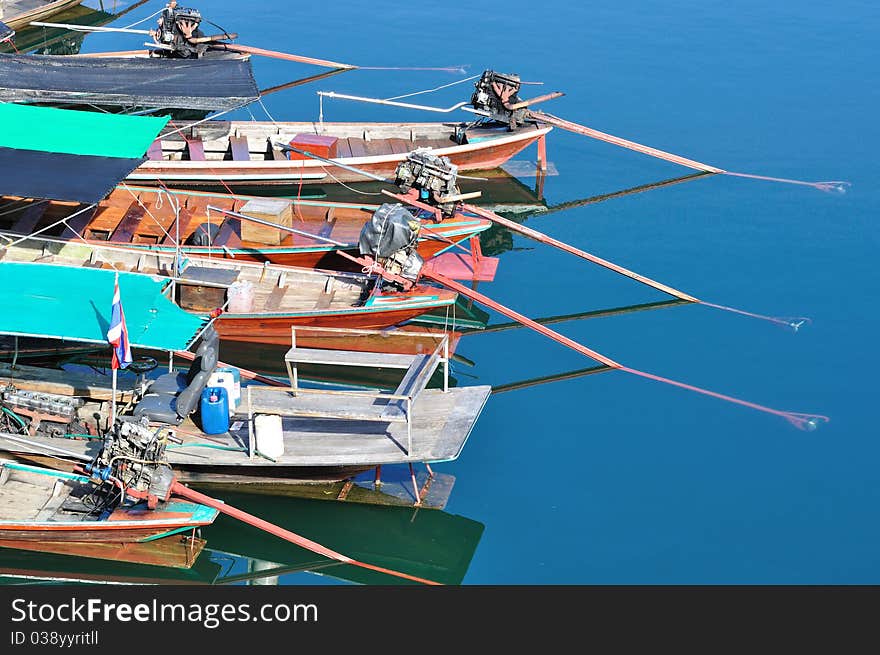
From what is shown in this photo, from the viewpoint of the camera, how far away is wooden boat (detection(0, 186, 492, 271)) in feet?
93.6

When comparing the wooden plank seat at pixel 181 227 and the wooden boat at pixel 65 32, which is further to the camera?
the wooden boat at pixel 65 32

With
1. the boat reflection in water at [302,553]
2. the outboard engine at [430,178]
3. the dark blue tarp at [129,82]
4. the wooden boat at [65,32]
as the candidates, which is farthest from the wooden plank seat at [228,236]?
the wooden boat at [65,32]

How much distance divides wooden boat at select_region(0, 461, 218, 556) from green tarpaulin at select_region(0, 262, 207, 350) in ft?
8.88

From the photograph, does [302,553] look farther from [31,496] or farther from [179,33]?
[179,33]

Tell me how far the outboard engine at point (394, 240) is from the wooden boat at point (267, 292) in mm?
488

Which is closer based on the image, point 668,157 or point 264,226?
point 264,226

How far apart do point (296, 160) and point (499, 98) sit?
6.32 meters

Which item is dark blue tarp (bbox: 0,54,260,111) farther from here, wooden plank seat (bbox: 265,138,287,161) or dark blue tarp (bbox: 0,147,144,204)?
dark blue tarp (bbox: 0,147,144,204)

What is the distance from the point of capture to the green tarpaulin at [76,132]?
1108 inches

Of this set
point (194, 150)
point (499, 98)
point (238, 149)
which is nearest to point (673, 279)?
point (499, 98)

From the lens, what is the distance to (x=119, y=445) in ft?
64.4

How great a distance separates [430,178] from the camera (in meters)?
28.9

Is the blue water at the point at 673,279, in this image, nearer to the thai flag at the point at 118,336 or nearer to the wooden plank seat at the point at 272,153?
the thai flag at the point at 118,336

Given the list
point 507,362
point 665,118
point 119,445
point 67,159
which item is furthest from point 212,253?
point 665,118
